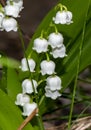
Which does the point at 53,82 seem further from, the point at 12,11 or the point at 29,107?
the point at 12,11

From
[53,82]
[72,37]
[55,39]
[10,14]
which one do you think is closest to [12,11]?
[10,14]

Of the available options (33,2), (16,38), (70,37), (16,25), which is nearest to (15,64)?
(70,37)

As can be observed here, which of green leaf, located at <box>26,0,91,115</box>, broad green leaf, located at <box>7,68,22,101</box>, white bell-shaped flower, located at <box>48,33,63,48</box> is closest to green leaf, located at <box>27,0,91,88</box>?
green leaf, located at <box>26,0,91,115</box>

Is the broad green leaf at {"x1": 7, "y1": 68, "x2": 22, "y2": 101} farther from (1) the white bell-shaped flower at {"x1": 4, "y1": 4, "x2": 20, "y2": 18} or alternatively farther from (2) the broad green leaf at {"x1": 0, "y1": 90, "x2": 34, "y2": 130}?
(1) the white bell-shaped flower at {"x1": 4, "y1": 4, "x2": 20, "y2": 18}

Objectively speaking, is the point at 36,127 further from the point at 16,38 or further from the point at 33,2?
the point at 33,2

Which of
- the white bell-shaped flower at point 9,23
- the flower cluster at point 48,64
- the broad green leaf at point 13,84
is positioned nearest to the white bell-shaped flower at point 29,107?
the flower cluster at point 48,64
